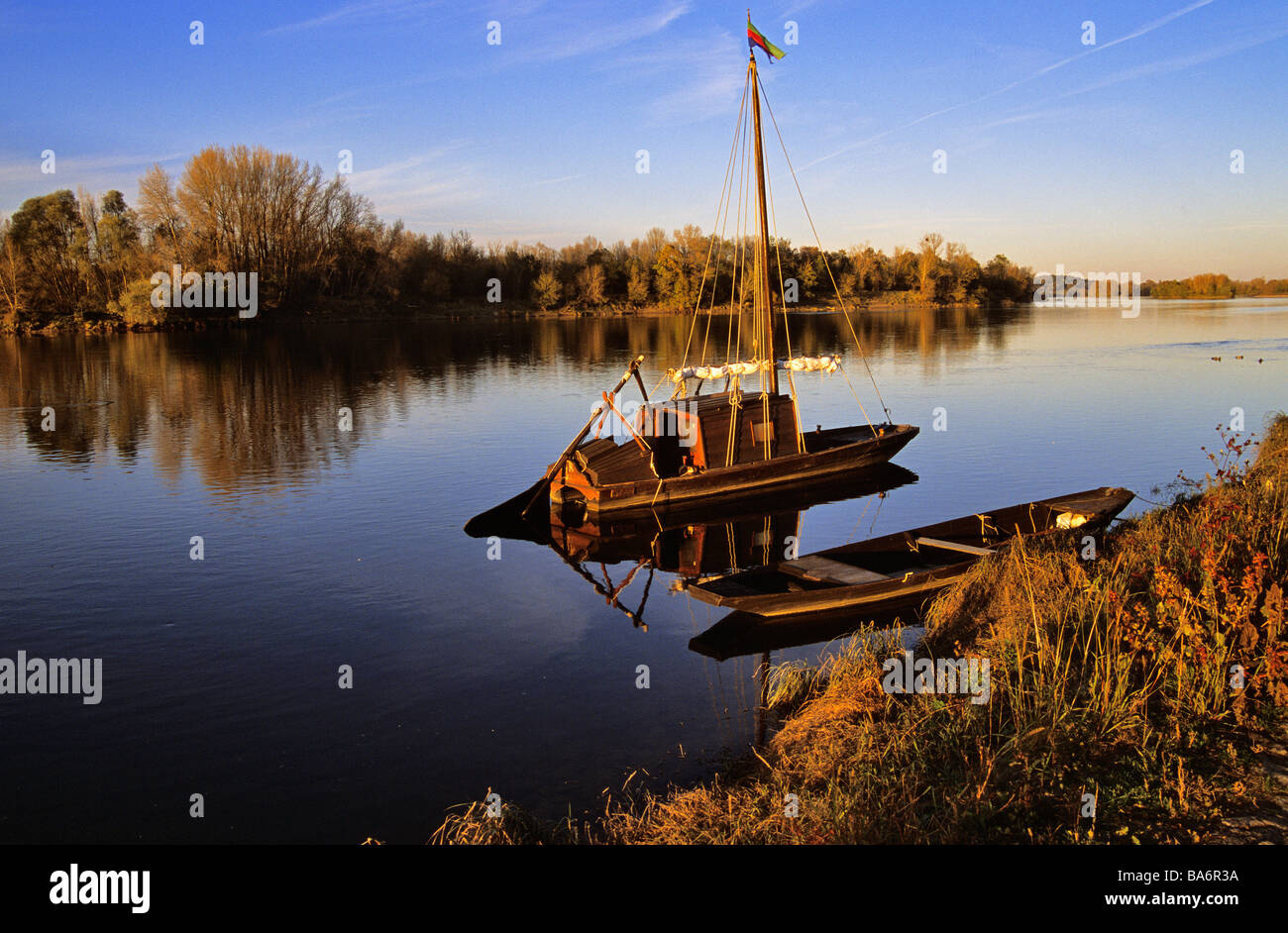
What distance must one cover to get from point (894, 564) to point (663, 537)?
574 centimetres

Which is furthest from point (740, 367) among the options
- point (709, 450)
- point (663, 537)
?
point (663, 537)

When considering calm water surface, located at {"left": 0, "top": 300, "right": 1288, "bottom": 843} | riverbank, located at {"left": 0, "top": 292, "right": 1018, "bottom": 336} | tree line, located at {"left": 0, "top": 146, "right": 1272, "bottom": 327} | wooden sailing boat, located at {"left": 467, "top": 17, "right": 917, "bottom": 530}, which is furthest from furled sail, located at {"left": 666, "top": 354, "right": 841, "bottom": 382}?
riverbank, located at {"left": 0, "top": 292, "right": 1018, "bottom": 336}

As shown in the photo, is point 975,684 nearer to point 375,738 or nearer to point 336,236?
point 375,738

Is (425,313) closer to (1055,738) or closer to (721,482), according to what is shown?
(721,482)

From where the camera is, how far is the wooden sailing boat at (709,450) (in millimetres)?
19375

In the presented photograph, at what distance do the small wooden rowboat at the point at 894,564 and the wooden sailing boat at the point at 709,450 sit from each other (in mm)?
6182

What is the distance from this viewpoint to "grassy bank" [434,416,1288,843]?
19.1 feet

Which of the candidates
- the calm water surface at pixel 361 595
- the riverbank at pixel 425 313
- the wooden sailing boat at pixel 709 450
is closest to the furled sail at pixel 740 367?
the wooden sailing boat at pixel 709 450

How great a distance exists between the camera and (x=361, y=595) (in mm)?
14047

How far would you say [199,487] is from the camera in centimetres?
2136

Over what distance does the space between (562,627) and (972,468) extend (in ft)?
47.8

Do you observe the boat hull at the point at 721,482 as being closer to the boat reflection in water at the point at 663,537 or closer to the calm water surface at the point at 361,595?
the boat reflection in water at the point at 663,537

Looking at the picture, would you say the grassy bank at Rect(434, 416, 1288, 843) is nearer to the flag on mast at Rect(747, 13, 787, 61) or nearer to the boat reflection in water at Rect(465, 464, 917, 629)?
the boat reflection in water at Rect(465, 464, 917, 629)
